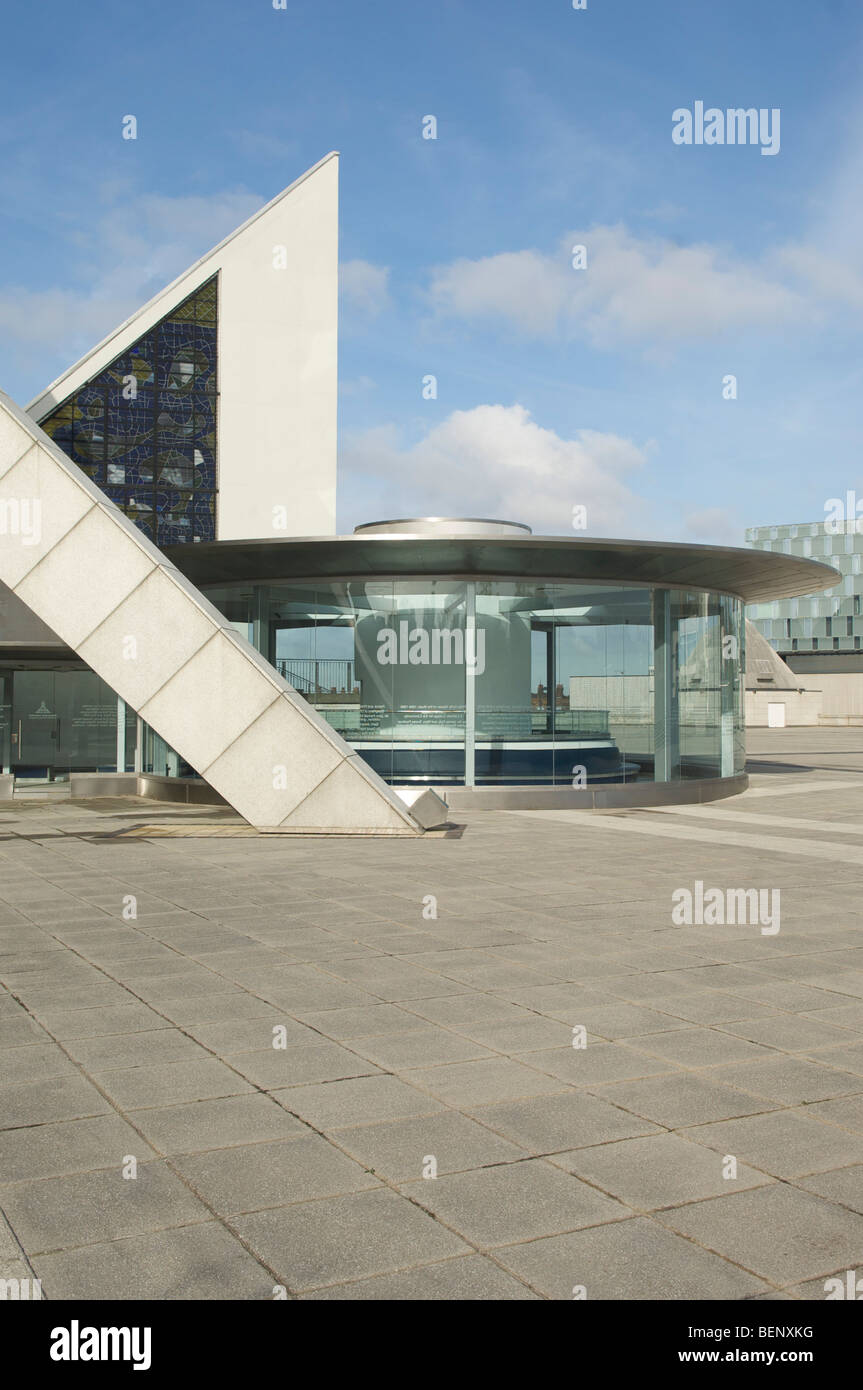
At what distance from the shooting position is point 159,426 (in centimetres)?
5081

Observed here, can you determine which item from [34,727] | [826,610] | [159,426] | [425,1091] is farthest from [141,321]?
[826,610]

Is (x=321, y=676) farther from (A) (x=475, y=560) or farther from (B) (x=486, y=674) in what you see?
(A) (x=475, y=560)

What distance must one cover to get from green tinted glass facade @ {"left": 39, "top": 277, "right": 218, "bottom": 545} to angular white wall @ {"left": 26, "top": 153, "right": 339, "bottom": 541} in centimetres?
55

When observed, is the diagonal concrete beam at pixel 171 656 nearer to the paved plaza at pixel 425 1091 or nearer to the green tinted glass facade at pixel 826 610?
the paved plaza at pixel 425 1091

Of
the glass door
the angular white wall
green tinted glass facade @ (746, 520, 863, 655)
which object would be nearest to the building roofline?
the angular white wall

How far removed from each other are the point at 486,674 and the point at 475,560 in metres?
1.99

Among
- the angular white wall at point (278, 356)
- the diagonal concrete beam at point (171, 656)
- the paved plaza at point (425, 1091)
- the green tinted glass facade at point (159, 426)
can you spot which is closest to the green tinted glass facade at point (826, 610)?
the angular white wall at point (278, 356)

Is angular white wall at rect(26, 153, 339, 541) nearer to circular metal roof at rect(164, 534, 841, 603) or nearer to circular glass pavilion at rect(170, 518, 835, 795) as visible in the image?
circular metal roof at rect(164, 534, 841, 603)

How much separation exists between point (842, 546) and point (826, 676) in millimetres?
40837

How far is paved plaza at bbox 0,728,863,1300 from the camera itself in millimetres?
3893

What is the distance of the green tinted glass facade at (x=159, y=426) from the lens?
49.2 meters
